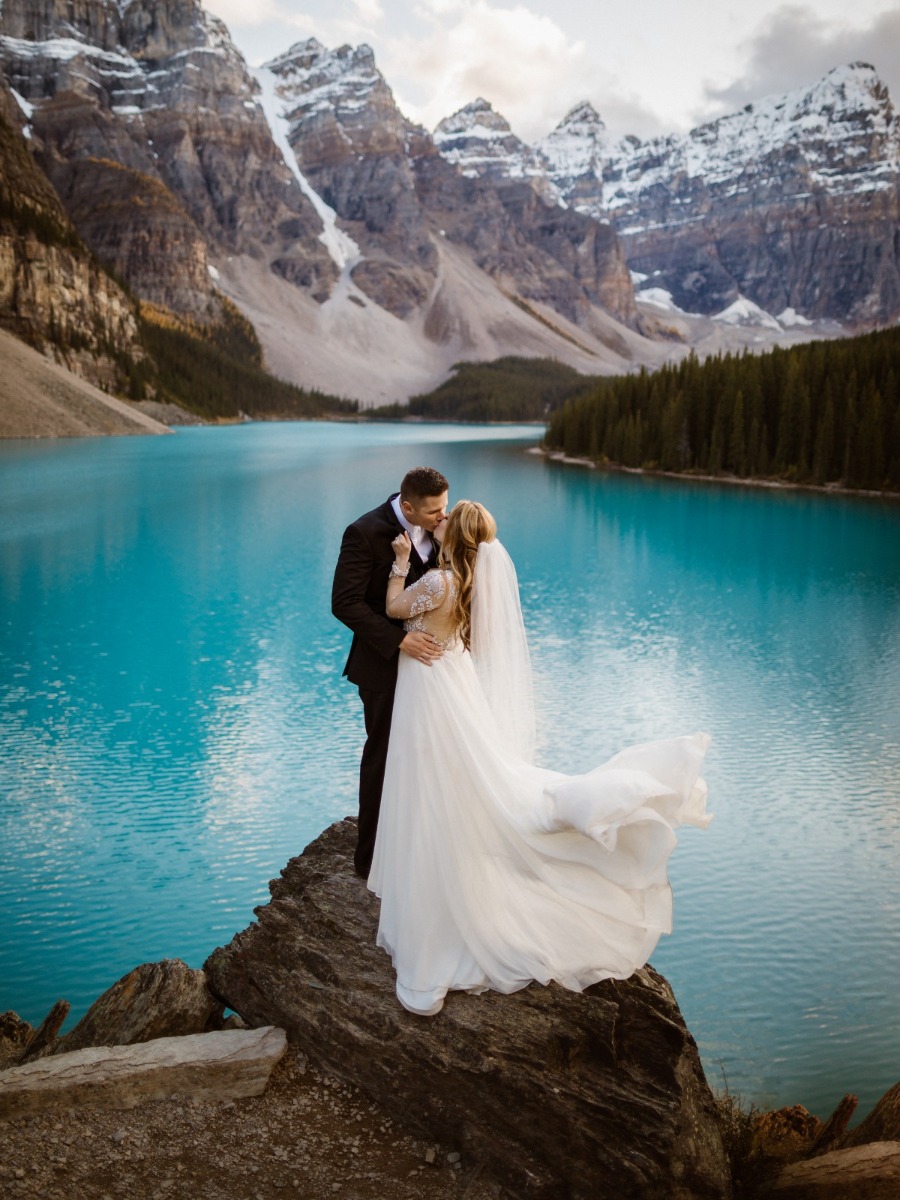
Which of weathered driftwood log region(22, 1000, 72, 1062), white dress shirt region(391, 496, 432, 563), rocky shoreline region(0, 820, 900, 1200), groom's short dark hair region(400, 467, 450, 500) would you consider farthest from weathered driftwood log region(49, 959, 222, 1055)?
groom's short dark hair region(400, 467, 450, 500)

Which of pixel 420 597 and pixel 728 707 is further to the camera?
pixel 728 707

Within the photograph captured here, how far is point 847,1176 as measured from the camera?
411 cm

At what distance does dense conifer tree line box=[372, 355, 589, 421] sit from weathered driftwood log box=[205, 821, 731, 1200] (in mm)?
158073

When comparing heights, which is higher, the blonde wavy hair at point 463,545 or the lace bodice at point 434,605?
the blonde wavy hair at point 463,545

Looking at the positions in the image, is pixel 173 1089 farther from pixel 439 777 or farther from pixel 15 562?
pixel 15 562

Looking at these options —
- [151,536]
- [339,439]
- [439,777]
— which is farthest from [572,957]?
[339,439]

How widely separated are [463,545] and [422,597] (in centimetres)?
34

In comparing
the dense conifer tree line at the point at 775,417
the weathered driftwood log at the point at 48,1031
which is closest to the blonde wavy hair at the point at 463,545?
the weathered driftwood log at the point at 48,1031

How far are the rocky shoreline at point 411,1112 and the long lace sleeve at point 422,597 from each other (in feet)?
A: 5.91

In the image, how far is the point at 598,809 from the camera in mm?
4348

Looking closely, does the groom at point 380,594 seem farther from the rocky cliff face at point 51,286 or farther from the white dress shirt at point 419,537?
the rocky cliff face at point 51,286

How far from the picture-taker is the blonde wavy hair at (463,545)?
4.80m

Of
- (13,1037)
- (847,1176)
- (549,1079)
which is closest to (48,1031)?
(13,1037)

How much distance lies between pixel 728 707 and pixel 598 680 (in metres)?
2.46
